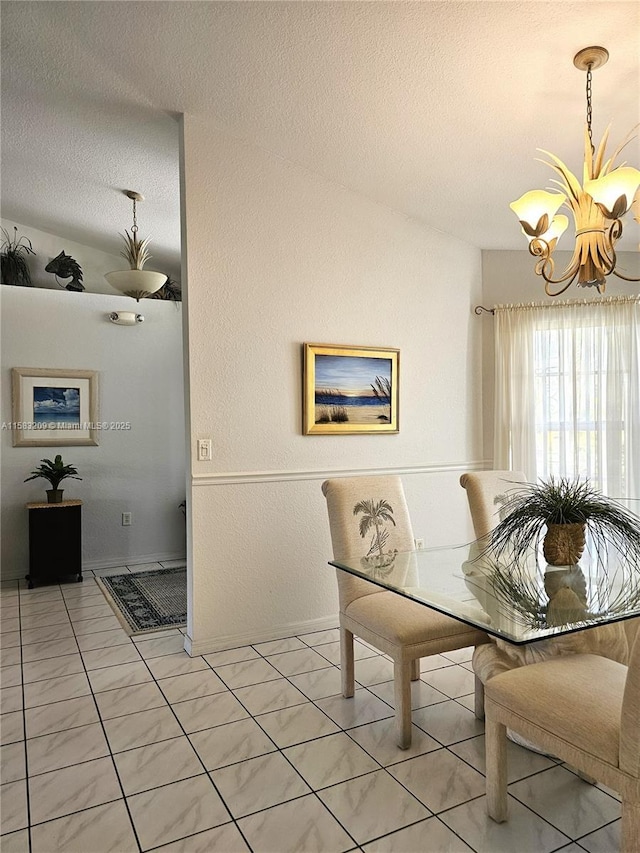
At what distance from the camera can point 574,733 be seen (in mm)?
1661

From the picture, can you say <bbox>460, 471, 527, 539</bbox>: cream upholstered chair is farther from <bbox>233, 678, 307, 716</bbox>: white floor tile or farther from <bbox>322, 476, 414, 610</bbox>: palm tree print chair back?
<bbox>233, 678, 307, 716</bbox>: white floor tile

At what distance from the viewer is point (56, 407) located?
17.3 ft

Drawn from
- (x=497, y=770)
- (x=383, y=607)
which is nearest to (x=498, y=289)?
(x=383, y=607)

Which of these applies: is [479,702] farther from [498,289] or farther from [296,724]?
[498,289]

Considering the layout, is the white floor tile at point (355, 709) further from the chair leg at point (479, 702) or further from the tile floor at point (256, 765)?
the chair leg at point (479, 702)

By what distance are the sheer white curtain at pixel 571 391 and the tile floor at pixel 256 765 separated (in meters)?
1.75

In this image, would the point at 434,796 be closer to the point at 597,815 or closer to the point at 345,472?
the point at 597,815

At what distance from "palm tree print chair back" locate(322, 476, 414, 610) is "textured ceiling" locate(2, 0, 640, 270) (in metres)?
1.84

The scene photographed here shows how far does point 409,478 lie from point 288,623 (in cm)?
128

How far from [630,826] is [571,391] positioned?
317cm

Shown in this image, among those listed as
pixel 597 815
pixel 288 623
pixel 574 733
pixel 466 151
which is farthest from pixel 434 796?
pixel 466 151

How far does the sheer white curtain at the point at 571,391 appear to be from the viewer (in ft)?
13.4

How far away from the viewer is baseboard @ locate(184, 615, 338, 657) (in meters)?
3.40

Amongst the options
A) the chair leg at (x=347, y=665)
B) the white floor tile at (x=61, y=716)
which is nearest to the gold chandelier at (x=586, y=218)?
the chair leg at (x=347, y=665)
